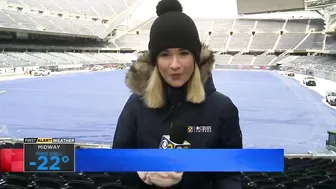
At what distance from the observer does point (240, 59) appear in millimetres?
52906

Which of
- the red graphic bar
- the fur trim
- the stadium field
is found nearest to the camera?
the red graphic bar

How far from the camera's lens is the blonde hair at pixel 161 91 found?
1.63 meters

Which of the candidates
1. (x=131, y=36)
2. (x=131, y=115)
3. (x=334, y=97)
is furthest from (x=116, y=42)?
(x=131, y=115)

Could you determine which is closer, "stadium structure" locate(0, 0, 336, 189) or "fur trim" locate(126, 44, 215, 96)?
"fur trim" locate(126, 44, 215, 96)

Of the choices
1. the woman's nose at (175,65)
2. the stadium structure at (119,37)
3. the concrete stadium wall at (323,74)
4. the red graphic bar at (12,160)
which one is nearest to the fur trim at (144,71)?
the woman's nose at (175,65)

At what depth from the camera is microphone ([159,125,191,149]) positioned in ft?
4.86

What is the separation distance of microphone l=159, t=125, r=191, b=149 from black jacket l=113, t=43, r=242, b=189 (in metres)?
0.09

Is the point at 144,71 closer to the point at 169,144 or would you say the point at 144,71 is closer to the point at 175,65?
the point at 175,65

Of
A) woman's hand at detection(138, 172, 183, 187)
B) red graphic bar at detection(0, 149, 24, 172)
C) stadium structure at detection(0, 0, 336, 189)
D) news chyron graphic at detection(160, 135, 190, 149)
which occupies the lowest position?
woman's hand at detection(138, 172, 183, 187)

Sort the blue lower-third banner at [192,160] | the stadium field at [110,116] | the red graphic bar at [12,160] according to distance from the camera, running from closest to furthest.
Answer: the blue lower-third banner at [192,160]
the red graphic bar at [12,160]
the stadium field at [110,116]

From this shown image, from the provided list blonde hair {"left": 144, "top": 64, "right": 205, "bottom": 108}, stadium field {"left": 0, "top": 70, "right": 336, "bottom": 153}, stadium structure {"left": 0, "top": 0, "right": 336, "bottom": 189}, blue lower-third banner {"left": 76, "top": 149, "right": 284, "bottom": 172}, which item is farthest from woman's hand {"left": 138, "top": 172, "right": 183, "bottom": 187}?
stadium structure {"left": 0, "top": 0, "right": 336, "bottom": 189}

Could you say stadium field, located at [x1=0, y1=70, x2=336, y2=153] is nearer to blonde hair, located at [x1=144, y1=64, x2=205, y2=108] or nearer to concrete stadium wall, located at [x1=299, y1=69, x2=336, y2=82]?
concrete stadium wall, located at [x1=299, y1=69, x2=336, y2=82]

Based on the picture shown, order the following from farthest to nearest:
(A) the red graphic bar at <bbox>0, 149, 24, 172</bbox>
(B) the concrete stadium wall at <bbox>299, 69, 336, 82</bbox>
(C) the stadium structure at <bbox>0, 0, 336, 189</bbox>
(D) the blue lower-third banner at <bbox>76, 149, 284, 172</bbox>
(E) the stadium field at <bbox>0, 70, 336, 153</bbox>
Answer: (C) the stadium structure at <bbox>0, 0, 336, 189</bbox> → (B) the concrete stadium wall at <bbox>299, 69, 336, 82</bbox> → (E) the stadium field at <bbox>0, 70, 336, 153</bbox> → (A) the red graphic bar at <bbox>0, 149, 24, 172</bbox> → (D) the blue lower-third banner at <bbox>76, 149, 284, 172</bbox>

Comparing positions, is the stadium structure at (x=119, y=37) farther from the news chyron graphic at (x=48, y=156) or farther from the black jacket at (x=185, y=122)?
the news chyron graphic at (x=48, y=156)
